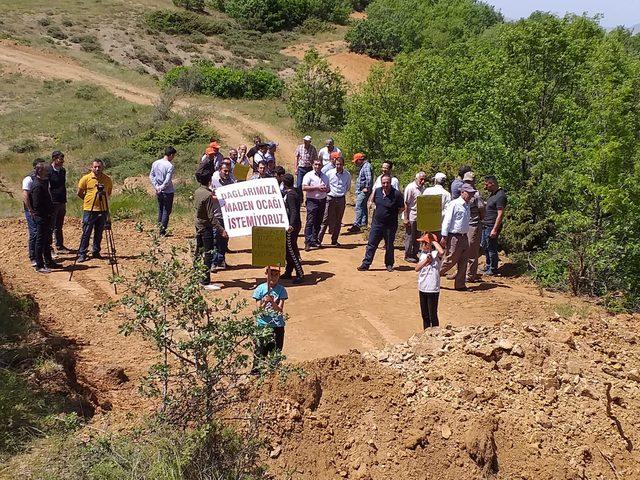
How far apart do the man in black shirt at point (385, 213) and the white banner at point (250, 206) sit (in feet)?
5.81

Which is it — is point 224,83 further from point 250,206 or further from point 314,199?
point 250,206

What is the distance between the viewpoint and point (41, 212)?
10.1 metres

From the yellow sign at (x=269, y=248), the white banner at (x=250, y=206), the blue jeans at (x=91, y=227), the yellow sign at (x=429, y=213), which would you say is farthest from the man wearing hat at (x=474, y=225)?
the blue jeans at (x=91, y=227)

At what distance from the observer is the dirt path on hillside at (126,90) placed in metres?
25.3

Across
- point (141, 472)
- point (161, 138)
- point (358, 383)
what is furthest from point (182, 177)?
point (141, 472)

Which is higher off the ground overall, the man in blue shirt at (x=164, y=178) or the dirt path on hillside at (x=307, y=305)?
the man in blue shirt at (x=164, y=178)

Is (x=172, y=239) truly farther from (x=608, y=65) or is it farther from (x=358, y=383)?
(x=608, y=65)

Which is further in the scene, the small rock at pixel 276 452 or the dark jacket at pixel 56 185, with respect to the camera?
the dark jacket at pixel 56 185

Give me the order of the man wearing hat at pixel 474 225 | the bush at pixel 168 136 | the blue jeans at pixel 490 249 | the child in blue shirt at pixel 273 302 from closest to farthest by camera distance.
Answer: the child in blue shirt at pixel 273 302
the man wearing hat at pixel 474 225
the blue jeans at pixel 490 249
the bush at pixel 168 136

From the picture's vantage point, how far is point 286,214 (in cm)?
1010

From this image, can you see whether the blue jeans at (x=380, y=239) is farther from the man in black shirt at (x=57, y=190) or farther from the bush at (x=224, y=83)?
the bush at (x=224, y=83)

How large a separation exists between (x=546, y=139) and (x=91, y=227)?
874 centimetres

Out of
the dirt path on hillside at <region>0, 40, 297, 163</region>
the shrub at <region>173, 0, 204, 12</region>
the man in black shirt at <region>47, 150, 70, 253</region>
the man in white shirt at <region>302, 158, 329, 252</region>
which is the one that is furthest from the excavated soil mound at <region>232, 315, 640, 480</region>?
the shrub at <region>173, 0, 204, 12</region>

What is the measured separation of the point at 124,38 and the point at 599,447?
45094 mm
